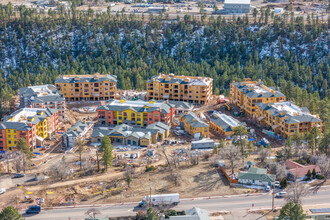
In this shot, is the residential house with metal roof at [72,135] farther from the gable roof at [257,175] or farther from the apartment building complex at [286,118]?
the apartment building complex at [286,118]

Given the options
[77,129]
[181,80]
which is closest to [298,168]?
[77,129]

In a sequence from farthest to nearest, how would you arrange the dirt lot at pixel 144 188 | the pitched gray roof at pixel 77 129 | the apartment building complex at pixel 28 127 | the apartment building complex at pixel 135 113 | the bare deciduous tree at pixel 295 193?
1. the apartment building complex at pixel 135 113
2. the pitched gray roof at pixel 77 129
3. the apartment building complex at pixel 28 127
4. the dirt lot at pixel 144 188
5. the bare deciduous tree at pixel 295 193

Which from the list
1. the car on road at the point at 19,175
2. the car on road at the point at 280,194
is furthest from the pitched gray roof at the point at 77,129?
the car on road at the point at 280,194

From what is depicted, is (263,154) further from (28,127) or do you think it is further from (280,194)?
(28,127)

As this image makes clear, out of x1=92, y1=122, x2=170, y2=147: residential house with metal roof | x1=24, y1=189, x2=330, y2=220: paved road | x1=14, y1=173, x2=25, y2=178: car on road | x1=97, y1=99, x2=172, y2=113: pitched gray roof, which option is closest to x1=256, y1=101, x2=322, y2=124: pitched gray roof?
x1=97, y1=99, x2=172, y2=113: pitched gray roof

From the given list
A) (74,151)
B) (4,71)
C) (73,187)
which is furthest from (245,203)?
(4,71)
